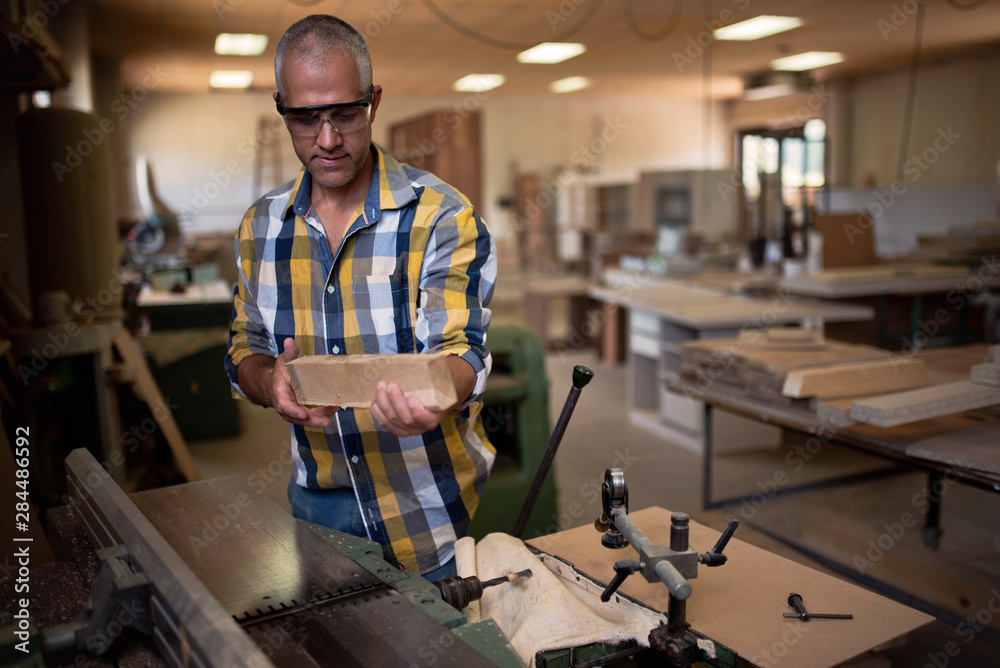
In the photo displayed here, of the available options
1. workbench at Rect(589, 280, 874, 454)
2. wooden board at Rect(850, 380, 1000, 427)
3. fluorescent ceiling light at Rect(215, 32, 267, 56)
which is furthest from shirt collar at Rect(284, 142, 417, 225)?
fluorescent ceiling light at Rect(215, 32, 267, 56)

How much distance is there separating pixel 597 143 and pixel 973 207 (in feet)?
21.7

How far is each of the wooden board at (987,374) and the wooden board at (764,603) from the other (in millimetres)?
1290

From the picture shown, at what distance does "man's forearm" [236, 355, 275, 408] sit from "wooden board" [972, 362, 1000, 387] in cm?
193

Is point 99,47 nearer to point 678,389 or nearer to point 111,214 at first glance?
point 111,214

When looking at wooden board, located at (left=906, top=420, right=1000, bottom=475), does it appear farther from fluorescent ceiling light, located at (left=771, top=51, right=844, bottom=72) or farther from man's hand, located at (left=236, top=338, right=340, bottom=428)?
fluorescent ceiling light, located at (left=771, top=51, right=844, bottom=72)

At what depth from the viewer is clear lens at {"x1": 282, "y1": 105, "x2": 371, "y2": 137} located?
3.81 feet

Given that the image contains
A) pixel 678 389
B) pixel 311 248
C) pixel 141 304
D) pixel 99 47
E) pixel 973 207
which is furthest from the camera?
pixel 99 47

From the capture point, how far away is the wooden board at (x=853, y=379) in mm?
2113

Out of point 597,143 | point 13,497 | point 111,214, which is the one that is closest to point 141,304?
point 111,214

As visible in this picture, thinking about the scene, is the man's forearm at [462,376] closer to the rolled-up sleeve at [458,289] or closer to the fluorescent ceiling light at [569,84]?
the rolled-up sleeve at [458,289]

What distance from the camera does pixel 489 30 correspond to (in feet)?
21.6

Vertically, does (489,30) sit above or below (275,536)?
above

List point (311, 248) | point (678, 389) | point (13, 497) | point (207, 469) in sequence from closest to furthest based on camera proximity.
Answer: point (311, 248) < point (13, 497) < point (678, 389) < point (207, 469)

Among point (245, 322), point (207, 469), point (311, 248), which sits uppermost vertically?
point (311, 248)
